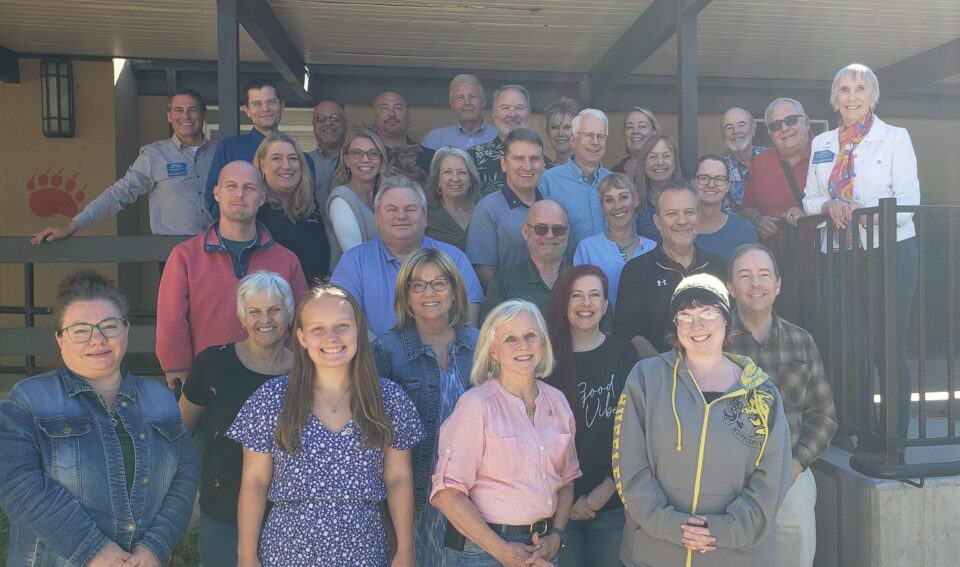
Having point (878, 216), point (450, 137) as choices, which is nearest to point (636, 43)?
point (450, 137)

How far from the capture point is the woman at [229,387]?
3.20 m

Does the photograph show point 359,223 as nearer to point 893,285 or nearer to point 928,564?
point 893,285

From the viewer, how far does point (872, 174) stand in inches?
164

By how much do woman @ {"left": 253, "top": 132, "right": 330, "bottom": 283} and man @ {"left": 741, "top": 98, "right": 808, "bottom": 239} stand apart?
8.41ft

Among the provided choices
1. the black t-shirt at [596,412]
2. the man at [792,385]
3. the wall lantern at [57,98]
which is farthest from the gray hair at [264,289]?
the wall lantern at [57,98]

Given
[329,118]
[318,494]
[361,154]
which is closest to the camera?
[318,494]

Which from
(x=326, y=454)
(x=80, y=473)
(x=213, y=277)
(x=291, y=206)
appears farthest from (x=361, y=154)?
(x=80, y=473)

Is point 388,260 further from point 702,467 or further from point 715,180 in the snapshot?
point 715,180

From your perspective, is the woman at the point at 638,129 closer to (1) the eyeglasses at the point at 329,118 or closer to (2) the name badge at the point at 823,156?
(2) the name badge at the point at 823,156

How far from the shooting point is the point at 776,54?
768 cm

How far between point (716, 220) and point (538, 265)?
1.16 metres

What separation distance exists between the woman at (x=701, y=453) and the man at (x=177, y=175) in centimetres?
357

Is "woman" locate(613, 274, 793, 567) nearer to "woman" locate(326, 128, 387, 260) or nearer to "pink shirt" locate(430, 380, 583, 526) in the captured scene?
"pink shirt" locate(430, 380, 583, 526)

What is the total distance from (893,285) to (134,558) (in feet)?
A: 11.0
